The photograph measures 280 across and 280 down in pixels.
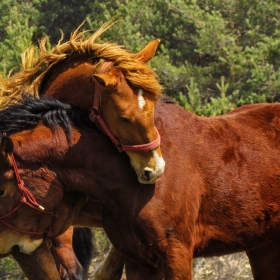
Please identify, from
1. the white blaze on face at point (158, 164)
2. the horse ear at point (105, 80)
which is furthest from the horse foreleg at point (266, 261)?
the horse ear at point (105, 80)

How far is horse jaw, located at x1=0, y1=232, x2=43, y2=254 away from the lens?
4.85 meters

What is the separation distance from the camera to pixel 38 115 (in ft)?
15.9

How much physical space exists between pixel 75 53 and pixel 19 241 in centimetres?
124

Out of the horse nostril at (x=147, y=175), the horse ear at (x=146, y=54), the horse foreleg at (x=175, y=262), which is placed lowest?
Answer: the horse foreleg at (x=175, y=262)

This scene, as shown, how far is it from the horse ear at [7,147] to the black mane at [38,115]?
211 millimetres

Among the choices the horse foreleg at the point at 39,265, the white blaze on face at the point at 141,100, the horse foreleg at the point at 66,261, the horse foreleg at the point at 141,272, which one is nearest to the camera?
the white blaze on face at the point at 141,100

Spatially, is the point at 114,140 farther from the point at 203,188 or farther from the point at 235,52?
the point at 235,52

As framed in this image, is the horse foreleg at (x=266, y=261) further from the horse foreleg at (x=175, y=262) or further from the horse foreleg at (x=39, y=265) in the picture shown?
the horse foreleg at (x=39, y=265)

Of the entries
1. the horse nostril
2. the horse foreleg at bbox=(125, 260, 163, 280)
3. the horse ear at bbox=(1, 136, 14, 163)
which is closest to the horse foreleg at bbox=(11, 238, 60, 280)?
the horse foreleg at bbox=(125, 260, 163, 280)

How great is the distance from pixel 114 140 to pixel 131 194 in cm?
37

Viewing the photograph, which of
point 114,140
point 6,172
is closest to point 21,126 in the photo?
point 6,172

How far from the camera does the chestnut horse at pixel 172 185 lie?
15.6ft

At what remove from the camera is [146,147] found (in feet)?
14.8

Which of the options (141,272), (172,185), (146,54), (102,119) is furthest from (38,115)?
(141,272)
